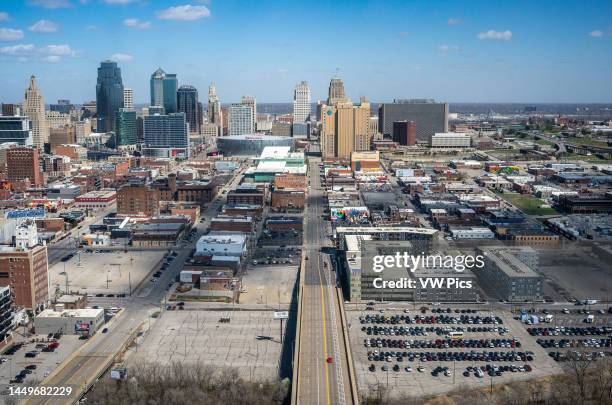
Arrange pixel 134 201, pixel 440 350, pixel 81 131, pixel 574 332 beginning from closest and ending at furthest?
pixel 440 350 < pixel 574 332 < pixel 134 201 < pixel 81 131

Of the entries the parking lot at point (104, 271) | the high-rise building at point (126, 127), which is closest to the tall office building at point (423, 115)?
the high-rise building at point (126, 127)

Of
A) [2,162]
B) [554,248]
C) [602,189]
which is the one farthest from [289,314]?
[2,162]

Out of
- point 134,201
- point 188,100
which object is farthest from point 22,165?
point 188,100

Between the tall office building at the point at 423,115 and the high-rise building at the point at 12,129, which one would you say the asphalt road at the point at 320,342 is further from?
the tall office building at the point at 423,115

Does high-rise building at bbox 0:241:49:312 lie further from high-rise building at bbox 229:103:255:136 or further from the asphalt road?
high-rise building at bbox 229:103:255:136

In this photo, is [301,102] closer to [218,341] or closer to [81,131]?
[81,131]

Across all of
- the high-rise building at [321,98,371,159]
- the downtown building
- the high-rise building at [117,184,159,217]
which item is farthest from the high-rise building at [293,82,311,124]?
the high-rise building at [117,184,159,217]
